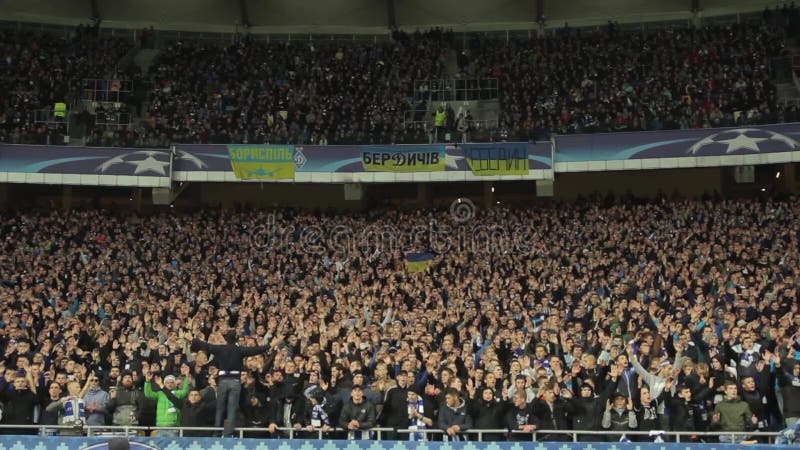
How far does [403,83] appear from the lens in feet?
103

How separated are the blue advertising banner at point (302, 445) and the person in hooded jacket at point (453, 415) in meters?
0.98

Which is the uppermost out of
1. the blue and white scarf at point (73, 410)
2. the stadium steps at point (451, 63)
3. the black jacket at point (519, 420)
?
the stadium steps at point (451, 63)

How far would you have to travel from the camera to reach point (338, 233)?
26.7m

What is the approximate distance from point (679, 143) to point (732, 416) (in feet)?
47.9

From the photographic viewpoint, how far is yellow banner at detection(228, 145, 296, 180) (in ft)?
89.5

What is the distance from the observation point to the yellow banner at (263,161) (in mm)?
27267


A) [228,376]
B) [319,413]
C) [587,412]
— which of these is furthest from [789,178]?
[228,376]

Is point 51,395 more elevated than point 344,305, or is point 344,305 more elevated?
point 344,305

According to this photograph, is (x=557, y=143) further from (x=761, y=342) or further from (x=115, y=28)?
(x=115, y=28)

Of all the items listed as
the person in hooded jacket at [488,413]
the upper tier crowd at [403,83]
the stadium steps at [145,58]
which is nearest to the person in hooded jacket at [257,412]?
the person in hooded jacket at [488,413]

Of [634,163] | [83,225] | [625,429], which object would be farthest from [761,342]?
[83,225]

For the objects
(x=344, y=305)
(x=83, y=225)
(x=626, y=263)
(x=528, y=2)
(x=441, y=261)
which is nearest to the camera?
(x=344, y=305)

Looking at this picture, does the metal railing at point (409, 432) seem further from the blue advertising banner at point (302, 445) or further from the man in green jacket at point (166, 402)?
the blue advertising banner at point (302, 445)

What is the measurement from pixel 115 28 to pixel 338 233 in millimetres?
13724
